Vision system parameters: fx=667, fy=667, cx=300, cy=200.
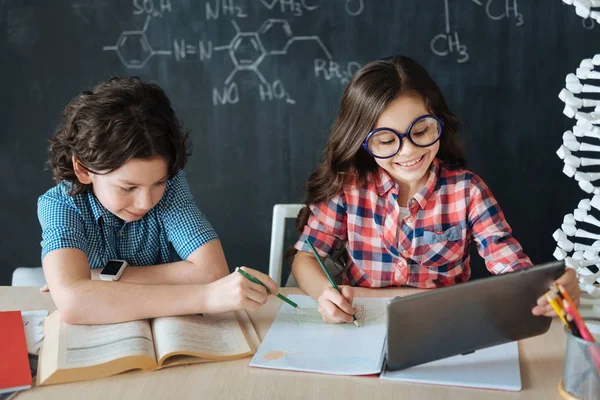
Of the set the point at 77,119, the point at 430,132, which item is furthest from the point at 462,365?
the point at 77,119

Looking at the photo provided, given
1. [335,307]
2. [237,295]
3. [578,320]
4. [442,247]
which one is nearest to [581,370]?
[578,320]

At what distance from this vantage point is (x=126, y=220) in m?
1.47

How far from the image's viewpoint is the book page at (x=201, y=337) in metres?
1.12

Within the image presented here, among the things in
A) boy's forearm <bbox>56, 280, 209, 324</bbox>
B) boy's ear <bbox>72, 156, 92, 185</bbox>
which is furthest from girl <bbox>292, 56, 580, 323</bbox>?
boy's ear <bbox>72, 156, 92, 185</bbox>

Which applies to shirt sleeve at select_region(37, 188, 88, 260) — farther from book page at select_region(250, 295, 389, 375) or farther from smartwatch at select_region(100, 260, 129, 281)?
book page at select_region(250, 295, 389, 375)

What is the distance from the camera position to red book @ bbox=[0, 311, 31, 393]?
1.05m

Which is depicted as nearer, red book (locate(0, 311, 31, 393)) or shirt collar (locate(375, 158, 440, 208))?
red book (locate(0, 311, 31, 393))

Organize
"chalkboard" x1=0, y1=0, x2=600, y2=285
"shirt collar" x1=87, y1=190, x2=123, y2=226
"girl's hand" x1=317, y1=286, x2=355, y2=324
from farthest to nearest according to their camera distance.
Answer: "chalkboard" x1=0, y1=0, x2=600, y2=285, "shirt collar" x1=87, y1=190, x2=123, y2=226, "girl's hand" x1=317, y1=286, x2=355, y2=324

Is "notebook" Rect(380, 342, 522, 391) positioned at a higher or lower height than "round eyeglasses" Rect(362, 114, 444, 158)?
lower

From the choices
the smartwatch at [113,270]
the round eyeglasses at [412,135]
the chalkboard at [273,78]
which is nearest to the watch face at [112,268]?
the smartwatch at [113,270]

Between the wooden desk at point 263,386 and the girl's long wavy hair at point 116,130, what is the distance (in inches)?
18.3

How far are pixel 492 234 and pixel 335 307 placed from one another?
1.69 ft

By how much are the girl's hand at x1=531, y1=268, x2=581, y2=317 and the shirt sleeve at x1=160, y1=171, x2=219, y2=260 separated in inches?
30.3

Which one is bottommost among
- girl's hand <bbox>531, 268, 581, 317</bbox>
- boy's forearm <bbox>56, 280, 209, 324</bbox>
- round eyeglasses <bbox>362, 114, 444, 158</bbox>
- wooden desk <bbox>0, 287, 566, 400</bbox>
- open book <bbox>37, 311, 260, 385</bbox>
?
wooden desk <bbox>0, 287, 566, 400</bbox>
